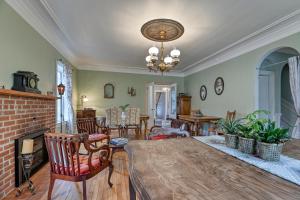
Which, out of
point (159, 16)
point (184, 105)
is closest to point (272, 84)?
point (184, 105)

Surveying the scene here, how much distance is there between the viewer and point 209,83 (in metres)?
5.66

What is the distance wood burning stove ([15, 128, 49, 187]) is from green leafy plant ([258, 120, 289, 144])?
276 cm

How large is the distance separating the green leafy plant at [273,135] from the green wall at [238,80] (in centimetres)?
271

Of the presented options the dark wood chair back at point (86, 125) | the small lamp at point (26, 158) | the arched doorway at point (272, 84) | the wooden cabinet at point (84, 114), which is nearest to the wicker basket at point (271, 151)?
the small lamp at point (26, 158)

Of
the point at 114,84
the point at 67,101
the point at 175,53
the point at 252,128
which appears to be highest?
the point at 175,53

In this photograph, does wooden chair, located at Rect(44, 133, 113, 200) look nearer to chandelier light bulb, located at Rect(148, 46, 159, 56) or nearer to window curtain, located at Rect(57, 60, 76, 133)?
chandelier light bulb, located at Rect(148, 46, 159, 56)

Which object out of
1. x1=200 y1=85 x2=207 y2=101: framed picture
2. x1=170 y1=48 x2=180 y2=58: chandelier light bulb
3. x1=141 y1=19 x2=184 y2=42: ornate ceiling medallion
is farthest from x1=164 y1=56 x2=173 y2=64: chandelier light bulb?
x1=200 y1=85 x2=207 y2=101: framed picture

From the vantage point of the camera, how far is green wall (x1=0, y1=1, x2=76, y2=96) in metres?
2.07

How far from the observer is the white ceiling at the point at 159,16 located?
2.47 m

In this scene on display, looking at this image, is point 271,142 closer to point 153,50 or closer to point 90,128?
point 153,50

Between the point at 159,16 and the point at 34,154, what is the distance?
307 cm

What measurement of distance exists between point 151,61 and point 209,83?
3.23 m

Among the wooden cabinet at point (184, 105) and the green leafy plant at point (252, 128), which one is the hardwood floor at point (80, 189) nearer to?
the green leafy plant at point (252, 128)

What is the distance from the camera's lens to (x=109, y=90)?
21.8 feet
